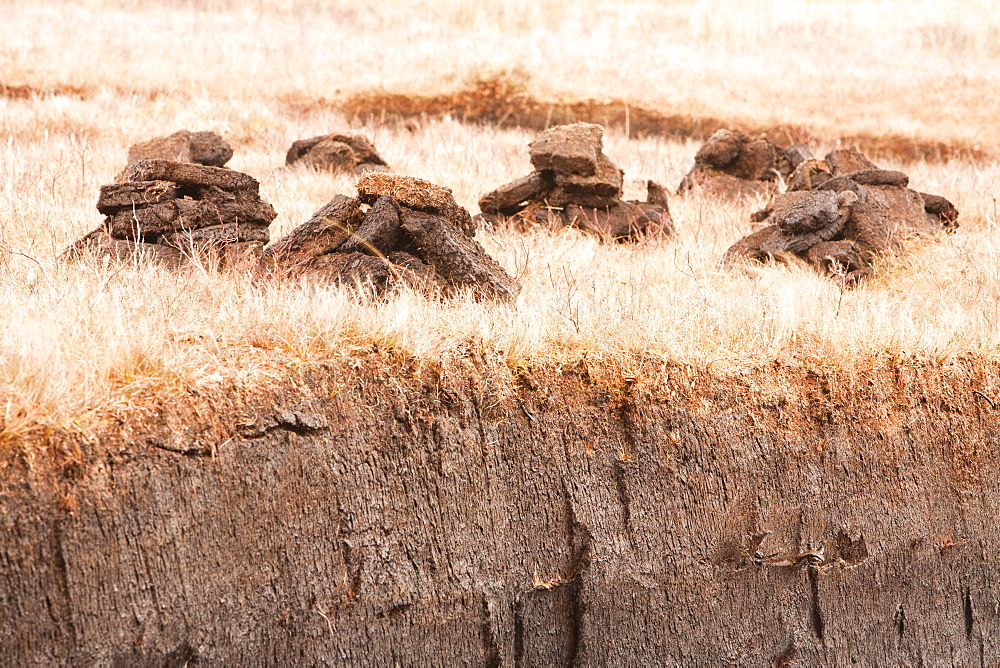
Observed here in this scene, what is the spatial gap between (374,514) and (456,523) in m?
0.30

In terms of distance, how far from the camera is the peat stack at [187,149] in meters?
6.25

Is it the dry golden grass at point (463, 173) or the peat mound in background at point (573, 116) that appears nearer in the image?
the dry golden grass at point (463, 173)

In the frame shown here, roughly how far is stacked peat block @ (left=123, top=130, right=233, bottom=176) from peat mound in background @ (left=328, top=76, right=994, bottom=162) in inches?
211

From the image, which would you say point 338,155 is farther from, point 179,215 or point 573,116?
point 573,116

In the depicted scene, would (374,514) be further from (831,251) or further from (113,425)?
(831,251)

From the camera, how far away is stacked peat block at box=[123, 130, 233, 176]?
20.5 ft

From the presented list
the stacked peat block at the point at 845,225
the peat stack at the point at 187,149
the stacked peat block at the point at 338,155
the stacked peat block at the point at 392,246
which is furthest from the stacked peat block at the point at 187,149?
the stacked peat block at the point at 845,225

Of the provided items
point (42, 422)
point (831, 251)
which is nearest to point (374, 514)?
point (42, 422)

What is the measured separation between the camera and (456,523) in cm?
323

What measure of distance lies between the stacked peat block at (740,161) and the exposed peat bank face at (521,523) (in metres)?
3.96

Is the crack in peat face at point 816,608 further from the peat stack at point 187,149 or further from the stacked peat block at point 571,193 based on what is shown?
the peat stack at point 187,149

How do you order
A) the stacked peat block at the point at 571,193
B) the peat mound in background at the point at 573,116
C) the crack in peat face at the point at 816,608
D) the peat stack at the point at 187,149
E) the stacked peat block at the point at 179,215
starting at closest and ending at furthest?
the crack in peat face at the point at 816,608 → the stacked peat block at the point at 179,215 → the stacked peat block at the point at 571,193 → the peat stack at the point at 187,149 → the peat mound in background at the point at 573,116

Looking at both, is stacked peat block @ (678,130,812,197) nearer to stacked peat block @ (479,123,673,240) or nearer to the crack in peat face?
stacked peat block @ (479,123,673,240)

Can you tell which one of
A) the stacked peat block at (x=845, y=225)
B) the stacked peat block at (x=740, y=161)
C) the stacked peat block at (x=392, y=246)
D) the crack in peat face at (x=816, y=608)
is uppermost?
the stacked peat block at (x=392, y=246)
